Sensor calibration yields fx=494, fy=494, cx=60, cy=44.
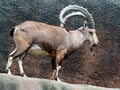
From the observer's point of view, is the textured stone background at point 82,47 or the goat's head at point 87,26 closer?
the goat's head at point 87,26

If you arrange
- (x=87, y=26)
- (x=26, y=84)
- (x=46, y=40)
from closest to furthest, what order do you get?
1. (x=26, y=84)
2. (x=46, y=40)
3. (x=87, y=26)

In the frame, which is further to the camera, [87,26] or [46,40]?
[87,26]

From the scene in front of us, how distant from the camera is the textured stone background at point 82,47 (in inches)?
384

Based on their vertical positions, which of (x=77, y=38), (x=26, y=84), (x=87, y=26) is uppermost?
(x=87, y=26)

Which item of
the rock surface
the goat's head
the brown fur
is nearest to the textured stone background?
the goat's head

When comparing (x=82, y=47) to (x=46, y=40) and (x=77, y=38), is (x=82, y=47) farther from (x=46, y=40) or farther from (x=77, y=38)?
(x=46, y=40)

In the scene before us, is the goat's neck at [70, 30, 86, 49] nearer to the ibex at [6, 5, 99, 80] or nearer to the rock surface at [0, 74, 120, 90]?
the ibex at [6, 5, 99, 80]

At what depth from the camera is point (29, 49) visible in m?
7.89

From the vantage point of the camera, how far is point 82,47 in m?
10.0

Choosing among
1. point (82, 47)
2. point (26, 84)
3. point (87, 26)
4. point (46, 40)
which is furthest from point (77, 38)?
point (26, 84)

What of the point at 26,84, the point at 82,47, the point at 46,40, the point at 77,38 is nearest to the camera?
the point at 26,84

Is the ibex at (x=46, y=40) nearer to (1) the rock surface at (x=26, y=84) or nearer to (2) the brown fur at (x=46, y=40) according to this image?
(2) the brown fur at (x=46, y=40)

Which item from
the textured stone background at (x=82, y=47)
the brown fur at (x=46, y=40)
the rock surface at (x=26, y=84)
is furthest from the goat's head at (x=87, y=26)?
the rock surface at (x=26, y=84)

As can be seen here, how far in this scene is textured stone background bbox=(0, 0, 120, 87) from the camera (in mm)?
9742
